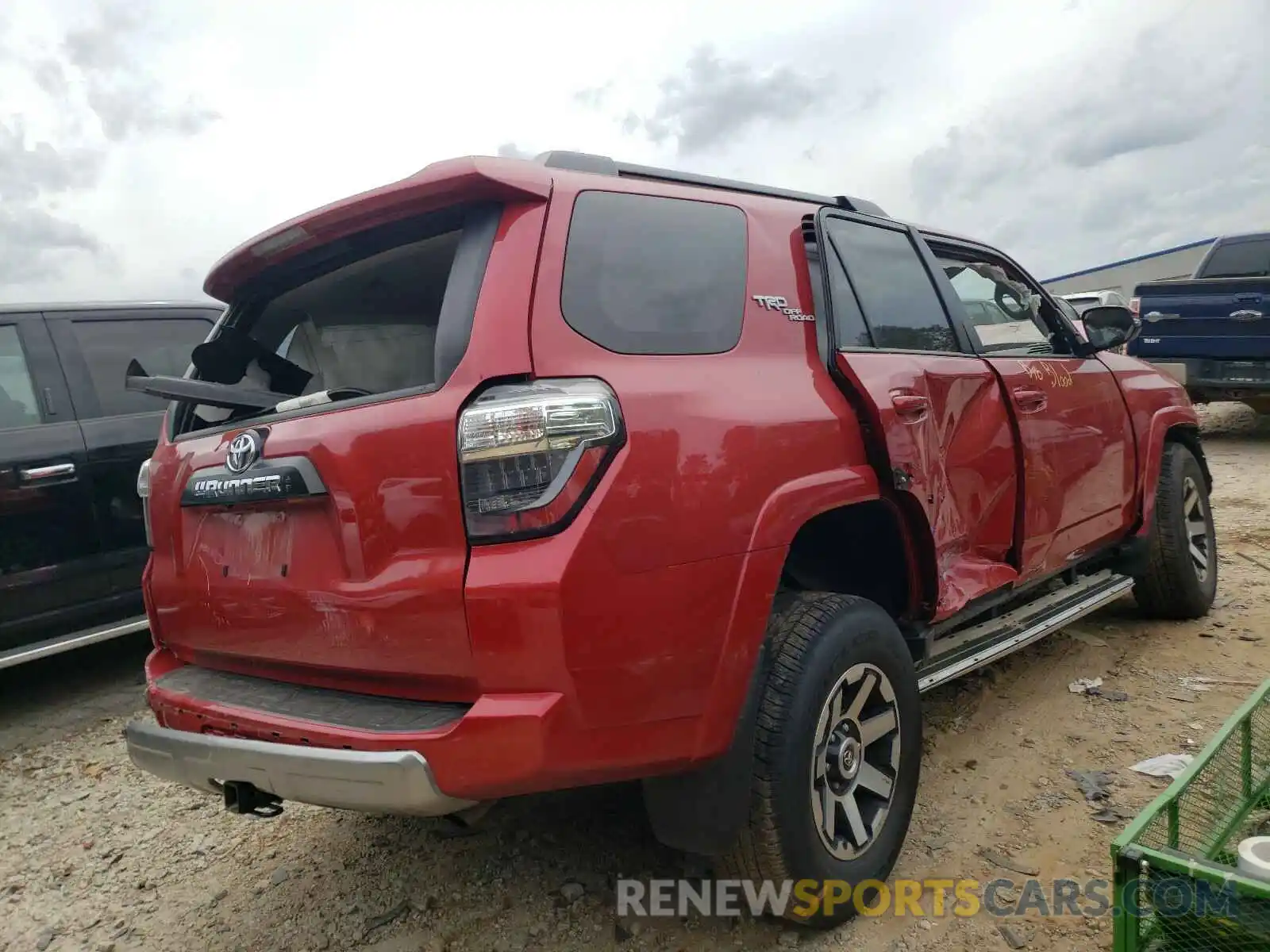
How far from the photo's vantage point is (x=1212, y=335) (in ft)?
29.5

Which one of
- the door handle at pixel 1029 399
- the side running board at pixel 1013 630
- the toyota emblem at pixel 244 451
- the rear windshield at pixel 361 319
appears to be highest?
the rear windshield at pixel 361 319

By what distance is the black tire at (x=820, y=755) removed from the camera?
2027 millimetres

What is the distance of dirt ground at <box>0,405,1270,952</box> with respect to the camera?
2350 millimetres

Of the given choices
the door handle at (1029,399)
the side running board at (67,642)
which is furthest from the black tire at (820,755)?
the side running board at (67,642)

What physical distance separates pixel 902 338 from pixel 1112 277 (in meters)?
29.9

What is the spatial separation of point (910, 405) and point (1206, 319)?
8.26 m

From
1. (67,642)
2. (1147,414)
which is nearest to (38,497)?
(67,642)

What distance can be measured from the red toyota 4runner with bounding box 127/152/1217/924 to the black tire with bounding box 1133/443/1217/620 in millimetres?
1785

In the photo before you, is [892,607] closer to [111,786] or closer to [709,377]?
[709,377]

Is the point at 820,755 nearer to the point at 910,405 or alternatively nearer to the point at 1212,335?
the point at 910,405

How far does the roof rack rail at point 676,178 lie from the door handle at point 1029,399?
31.0 inches

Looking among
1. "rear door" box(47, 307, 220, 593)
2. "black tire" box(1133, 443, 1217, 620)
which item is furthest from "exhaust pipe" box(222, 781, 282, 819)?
"black tire" box(1133, 443, 1217, 620)

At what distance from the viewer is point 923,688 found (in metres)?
2.66

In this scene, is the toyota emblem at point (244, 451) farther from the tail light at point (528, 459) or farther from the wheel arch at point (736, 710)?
the wheel arch at point (736, 710)
